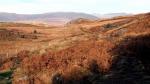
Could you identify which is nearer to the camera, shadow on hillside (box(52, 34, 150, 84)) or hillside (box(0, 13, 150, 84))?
shadow on hillside (box(52, 34, 150, 84))

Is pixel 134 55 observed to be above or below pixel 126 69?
above

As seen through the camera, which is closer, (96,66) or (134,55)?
(96,66)

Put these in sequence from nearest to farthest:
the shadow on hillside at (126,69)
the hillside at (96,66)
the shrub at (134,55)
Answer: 1. the shadow on hillside at (126,69)
2. the hillside at (96,66)
3. the shrub at (134,55)

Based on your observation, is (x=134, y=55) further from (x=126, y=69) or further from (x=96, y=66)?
(x=96, y=66)

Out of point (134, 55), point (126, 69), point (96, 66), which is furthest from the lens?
point (134, 55)

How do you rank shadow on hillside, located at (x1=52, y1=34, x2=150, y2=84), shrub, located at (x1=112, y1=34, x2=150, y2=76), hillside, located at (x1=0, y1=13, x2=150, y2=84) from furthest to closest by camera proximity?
shrub, located at (x1=112, y1=34, x2=150, y2=76) < hillside, located at (x1=0, y1=13, x2=150, y2=84) < shadow on hillside, located at (x1=52, y1=34, x2=150, y2=84)

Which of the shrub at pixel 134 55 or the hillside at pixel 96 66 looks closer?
the hillside at pixel 96 66

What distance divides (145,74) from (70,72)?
3.60 metres

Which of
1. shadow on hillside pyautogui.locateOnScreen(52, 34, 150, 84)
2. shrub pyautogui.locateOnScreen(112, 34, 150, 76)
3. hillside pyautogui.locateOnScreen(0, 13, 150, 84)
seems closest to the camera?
shadow on hillside pyautogui.locateOnScreen(52, 34, 150, 84)

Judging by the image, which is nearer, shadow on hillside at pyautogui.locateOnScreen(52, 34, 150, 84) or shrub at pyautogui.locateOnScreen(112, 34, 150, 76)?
shadow on hillside at pyautogui.locateOnScreen(52, 34, 150, 84)

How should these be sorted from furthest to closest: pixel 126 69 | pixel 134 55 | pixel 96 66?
pixel 134 55, pixel 96 66, pixel 126 69

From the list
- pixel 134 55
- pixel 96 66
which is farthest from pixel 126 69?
pixel 96 66

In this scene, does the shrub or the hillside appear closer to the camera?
the hillside

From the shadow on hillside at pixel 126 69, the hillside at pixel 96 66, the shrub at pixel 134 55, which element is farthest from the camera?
the shrub at pixel 134 55
